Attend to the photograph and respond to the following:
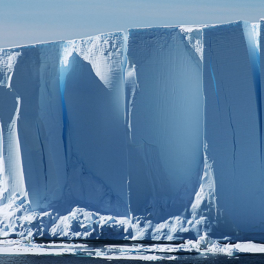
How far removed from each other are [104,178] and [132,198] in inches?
49.4

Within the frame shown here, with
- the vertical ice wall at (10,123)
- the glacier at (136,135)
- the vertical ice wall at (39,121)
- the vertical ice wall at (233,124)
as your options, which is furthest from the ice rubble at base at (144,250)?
the vertical ice wall at (10,123)

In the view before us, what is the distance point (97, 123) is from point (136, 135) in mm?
1519

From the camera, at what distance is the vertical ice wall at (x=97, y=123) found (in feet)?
55.2

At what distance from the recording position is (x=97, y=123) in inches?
672

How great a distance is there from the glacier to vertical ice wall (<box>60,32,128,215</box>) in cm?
3

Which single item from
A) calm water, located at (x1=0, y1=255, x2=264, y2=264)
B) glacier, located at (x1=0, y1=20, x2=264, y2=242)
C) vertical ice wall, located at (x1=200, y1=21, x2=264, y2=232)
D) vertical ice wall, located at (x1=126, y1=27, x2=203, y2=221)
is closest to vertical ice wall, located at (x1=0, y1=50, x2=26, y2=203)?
glacier, located at (x1=0, y1=20, x2=264, y2=242)

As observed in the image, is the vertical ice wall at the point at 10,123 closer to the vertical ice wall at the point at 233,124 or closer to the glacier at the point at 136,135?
the glacier at the point at 136,135

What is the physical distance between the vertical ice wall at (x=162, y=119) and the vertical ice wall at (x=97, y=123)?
813 mm

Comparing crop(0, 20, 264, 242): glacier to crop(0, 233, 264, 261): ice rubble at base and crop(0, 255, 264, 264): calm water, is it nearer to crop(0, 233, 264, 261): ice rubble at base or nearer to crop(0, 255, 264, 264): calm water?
crop(0, 233, 264, 261): ice rubble at base

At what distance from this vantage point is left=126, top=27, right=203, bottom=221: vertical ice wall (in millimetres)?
15695

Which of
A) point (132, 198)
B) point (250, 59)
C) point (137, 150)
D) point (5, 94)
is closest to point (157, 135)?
point (137, 150)

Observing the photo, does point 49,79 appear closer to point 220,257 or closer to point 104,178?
point 104,178

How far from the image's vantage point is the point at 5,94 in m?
17.9

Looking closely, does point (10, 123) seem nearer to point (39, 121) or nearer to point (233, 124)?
point (39, 121)
